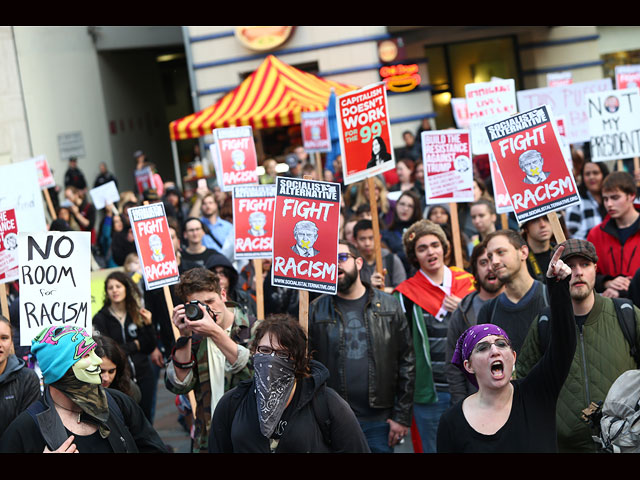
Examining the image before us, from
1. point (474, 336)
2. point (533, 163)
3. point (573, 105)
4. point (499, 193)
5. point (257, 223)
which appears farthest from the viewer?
point (573, 105)

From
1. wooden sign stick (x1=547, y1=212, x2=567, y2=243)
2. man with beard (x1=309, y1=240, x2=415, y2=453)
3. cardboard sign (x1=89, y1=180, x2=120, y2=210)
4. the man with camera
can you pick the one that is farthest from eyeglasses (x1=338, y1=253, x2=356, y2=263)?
cardboard sign (x1=89, y1=180, x2=120, y2=210)

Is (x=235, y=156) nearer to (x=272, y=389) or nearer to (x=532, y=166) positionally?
(x=532, y=166)

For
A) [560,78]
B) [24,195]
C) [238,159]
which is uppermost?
[560,78]

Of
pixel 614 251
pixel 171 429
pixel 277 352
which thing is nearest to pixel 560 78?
pixel 614 251

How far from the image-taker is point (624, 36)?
871 inches

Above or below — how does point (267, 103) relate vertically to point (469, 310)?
above

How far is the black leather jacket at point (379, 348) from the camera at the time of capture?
6.04m

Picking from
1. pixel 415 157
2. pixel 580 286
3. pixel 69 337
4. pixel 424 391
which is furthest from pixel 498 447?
pixel 415 157

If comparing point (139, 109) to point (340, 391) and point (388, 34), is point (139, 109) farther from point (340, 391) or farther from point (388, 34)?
point (340, 391)

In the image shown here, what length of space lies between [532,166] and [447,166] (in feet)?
10.1

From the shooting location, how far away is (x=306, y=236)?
5.71m

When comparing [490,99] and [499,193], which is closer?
[499,193]

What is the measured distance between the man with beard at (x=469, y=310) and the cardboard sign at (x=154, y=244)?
8.63 feet
